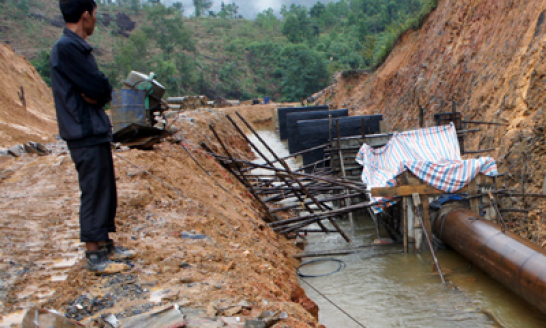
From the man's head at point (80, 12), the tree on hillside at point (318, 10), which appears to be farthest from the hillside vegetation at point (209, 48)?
the man's head at point (80, 12)

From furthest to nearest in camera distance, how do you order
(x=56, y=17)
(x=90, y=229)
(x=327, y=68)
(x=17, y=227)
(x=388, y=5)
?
(x=388, y=5) < (x=56, y=17) < (x=327, y=68) < (x=17, y=227) < (x=90, y=229)

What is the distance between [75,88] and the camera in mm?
3678

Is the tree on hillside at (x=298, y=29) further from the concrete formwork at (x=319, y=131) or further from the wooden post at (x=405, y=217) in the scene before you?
the wooden post at (x=405, y=217)

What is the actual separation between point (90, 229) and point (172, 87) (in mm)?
53292

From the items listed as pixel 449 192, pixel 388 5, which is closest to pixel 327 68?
pixel 388 5

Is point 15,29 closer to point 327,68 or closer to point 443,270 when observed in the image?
point 327,68

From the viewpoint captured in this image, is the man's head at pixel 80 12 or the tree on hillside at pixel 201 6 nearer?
the man's head at pixel 80 12

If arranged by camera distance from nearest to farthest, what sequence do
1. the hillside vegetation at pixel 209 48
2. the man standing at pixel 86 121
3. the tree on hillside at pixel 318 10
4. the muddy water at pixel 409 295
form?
1. the man standing at pixel 86 121
2. the muddy water at pixel 409 295
3. the hillside vegetation at pixel 209 48
4. the tree on hillside at pixel 318 10

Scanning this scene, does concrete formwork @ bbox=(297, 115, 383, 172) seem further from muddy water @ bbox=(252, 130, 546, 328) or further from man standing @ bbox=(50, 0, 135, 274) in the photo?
man standing @ bbox=(50, 0, 135, 274)

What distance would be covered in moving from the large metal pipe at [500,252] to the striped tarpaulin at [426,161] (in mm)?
582

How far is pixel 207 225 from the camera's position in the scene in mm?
6148

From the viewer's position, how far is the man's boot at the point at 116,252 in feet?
12.9

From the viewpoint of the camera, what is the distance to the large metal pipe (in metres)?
4.88

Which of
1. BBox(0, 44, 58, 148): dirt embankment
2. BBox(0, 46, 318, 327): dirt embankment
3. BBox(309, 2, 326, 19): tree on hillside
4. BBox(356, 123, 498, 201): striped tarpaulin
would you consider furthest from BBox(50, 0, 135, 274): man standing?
BBox(309, 2, 326, 19): tree on hillside
